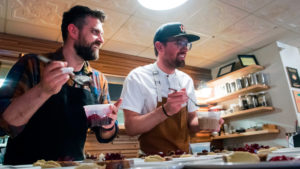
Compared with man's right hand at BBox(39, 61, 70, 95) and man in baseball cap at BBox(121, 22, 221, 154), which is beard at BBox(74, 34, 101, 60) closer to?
man in baseball cap at BBox(121, 22, 221, 154)

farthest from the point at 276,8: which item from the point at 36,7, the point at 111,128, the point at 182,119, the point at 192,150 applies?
the point at 36,7

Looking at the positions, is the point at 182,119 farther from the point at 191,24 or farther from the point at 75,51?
the point at 191,24

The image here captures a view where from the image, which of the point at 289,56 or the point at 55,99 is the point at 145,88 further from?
the point at 289,56

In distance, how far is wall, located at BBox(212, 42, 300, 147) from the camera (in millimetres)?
4160

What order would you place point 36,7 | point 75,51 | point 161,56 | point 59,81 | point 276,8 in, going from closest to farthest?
point 59,81
point 75,51
point 161,56
point 36,7
point 276,8

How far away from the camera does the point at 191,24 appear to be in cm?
378

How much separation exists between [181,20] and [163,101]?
7.01 ft

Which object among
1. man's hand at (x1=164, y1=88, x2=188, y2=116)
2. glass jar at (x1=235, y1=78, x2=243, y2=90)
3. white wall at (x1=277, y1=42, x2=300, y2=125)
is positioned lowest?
man's hand at (x1=164, y1=88, x2=188, y2=116)

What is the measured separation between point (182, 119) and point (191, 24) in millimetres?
2335

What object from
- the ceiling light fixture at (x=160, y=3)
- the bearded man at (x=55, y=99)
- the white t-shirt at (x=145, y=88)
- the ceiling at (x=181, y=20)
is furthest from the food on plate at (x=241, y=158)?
the ceiling at (x=181, y=20)

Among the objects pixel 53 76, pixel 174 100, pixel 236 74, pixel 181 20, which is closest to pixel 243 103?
pixel 236 74

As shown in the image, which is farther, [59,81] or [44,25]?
[44,25]

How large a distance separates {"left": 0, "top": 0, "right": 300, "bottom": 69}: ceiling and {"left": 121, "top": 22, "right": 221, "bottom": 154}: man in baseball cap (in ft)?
4.52

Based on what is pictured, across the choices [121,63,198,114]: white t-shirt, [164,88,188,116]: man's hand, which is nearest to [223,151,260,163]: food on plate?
[164,88,188,116]: man's hand
